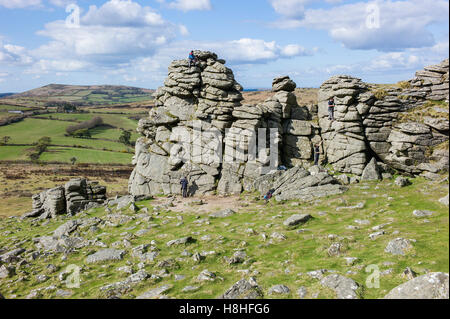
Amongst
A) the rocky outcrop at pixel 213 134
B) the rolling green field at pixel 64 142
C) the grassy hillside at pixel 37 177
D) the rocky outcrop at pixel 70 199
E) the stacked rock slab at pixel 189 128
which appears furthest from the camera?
the rolling green field at pixel 64 142

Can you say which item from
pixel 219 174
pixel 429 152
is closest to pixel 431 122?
pixel 429 152

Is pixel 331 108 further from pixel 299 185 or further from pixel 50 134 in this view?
pixel 50 134

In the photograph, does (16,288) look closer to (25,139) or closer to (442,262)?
(442,262)

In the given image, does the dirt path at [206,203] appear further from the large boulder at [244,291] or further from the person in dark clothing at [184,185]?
the large boulder at [244,291]

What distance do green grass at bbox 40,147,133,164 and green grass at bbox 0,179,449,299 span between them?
97.4 m

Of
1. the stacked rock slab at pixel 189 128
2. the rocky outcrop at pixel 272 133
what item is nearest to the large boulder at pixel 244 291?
the rocky outcrop at pixel 272 133

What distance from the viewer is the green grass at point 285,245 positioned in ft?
44.5

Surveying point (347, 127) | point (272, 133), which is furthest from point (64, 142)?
point (347, 127)

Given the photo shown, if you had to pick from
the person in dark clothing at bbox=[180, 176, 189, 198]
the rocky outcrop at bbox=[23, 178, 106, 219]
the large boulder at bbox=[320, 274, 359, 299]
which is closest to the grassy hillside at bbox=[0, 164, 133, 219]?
the rocky outcrop at bbox=[23, 178, 106, 219]

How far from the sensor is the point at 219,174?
39.7m

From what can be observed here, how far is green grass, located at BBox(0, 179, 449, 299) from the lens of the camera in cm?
1358

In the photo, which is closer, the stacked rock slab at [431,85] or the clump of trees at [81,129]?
the stacked rock slab at [431,85]

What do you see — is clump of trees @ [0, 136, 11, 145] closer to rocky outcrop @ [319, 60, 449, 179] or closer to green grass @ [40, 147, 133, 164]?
green grass @ [40, 147, 133, 164]

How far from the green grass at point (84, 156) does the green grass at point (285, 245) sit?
97352 millimetres
